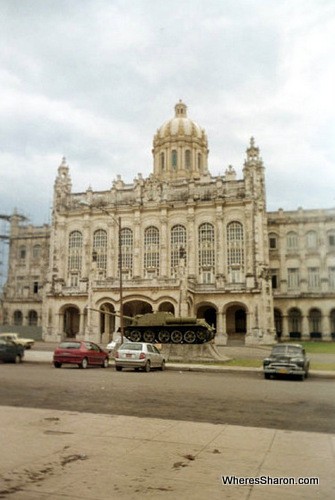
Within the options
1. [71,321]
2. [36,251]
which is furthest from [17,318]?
[71,321]

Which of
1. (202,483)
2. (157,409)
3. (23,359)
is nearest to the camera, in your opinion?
(202,483)

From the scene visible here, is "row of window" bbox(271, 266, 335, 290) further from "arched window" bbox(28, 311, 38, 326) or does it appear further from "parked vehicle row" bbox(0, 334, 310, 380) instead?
"parked vehicle row" bbox(0, 334, 310, 380)

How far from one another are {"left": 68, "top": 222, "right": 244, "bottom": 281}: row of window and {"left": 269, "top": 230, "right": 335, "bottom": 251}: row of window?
373 inches

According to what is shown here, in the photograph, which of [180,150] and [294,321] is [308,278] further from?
[180,150]

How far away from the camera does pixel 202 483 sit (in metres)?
5.34

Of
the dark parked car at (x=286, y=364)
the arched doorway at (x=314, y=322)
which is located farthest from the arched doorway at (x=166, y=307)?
the dark parked car at (x=286, y=364)

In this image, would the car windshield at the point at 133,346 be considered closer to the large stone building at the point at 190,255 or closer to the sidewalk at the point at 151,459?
the sidewalk at the point at 151,459

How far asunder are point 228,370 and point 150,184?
38439 millimetres

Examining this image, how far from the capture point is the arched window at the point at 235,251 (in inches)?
2055

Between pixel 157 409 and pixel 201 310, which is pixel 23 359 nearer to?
pixel 157 409

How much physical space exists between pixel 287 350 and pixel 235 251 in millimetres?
33306

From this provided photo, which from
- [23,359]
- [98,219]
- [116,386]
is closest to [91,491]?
[116,386]

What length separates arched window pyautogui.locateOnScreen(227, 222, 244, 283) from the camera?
52188mm

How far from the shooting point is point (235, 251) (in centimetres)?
5284
